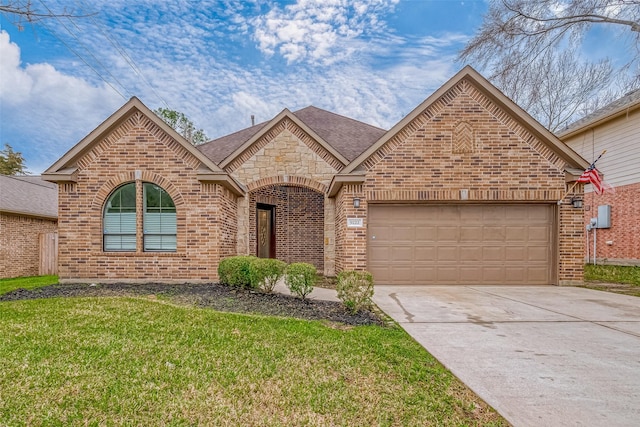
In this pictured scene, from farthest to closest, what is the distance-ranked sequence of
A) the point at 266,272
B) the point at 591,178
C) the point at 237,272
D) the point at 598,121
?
1. the point at 598,121
2. the point at 591,178
3. the point at 237,272
4. the point at 266,272

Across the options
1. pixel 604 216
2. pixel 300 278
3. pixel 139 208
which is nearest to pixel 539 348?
pixel 300 278

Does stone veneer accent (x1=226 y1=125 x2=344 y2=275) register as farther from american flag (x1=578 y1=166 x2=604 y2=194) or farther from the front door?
american flag (x1=578 y1=166 x2=604 y2=194)

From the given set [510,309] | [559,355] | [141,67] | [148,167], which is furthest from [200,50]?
[559,355]

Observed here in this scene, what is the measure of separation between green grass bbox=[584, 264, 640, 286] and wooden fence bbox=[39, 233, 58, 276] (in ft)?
66.3

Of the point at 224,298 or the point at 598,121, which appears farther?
the point at 598,121

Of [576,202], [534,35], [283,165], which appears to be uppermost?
[534,35]

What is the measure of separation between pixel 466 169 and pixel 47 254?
1636 cm

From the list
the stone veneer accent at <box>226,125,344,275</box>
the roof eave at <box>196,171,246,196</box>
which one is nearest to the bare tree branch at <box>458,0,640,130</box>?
the stone veneer accent at <box>226,125,344,275</box>

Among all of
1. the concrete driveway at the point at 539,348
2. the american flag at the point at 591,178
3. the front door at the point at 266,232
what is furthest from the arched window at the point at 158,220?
the american flag at the point at 591,178

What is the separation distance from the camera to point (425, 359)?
384 centimetres

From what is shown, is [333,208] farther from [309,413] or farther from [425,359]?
[309,413]

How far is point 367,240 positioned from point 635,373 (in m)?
6.44

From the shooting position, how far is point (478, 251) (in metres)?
9.60

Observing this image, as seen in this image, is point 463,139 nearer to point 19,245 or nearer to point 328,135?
point 328,135
